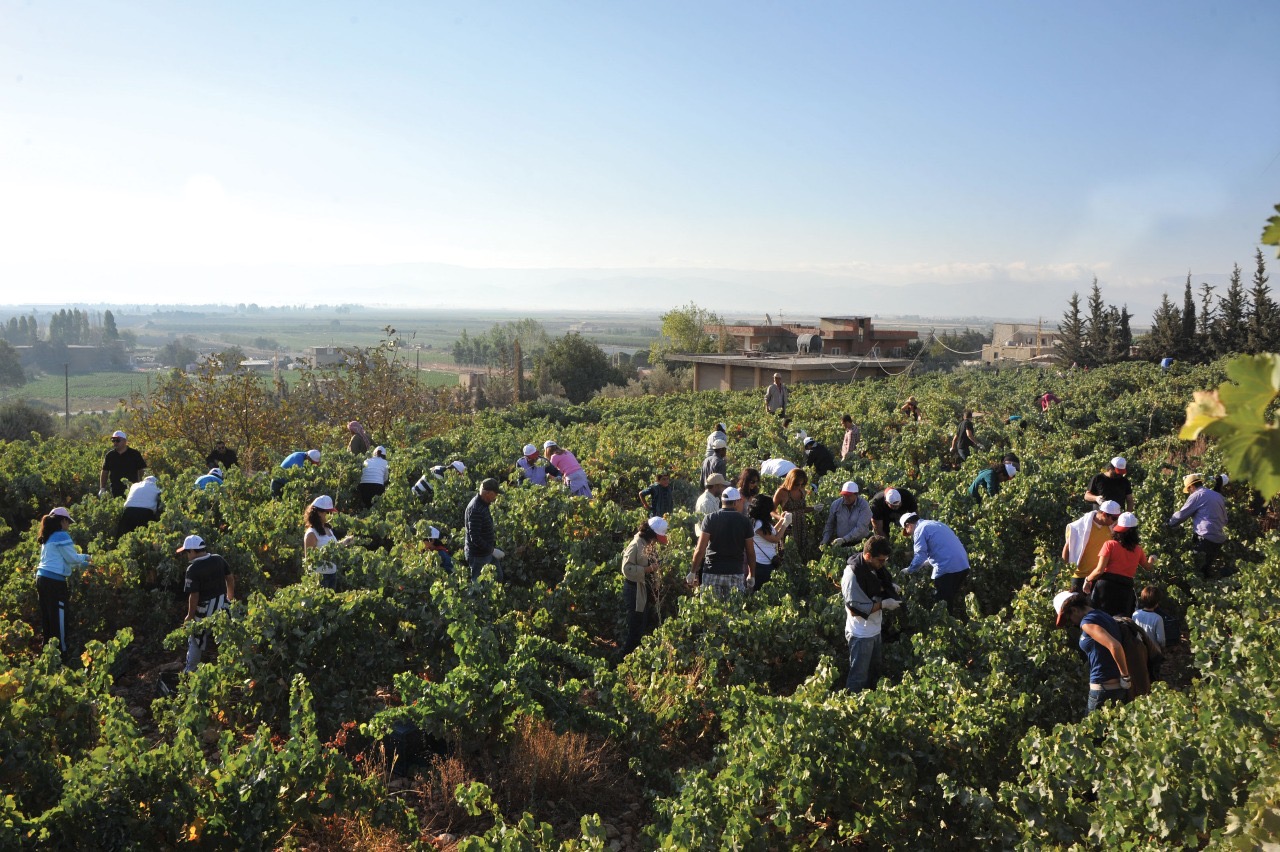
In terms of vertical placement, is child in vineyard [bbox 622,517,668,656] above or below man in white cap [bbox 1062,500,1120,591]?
below

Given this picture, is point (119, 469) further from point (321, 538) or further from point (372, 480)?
point (321, 538)

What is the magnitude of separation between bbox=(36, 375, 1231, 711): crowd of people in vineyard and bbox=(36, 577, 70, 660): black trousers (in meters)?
0.01

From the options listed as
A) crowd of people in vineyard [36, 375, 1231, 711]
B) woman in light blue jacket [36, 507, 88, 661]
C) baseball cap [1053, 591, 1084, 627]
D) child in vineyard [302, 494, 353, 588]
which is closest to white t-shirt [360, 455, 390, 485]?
crowd of people in vineyard [36, 375, 1231, 711]

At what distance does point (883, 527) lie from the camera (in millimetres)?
7727

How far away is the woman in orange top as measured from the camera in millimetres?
6328

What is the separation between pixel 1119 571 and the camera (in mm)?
6387

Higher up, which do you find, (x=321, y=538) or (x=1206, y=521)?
(x=1206, y=521)

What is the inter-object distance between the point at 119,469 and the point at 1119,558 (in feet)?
40.7

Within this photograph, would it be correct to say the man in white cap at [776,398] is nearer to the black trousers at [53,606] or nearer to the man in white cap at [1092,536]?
the man in white cap at [1092,536]

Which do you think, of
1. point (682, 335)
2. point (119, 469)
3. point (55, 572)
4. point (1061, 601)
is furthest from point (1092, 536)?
point (682, 335)

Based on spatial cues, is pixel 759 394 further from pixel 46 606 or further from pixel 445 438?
pixel 46 606

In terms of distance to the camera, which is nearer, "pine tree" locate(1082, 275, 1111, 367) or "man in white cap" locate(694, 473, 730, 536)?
"man in white cap" locate(694, 473, 730, 536)

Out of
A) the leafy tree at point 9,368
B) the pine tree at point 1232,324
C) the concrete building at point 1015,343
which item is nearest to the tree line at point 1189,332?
the pine tree at point 1232,324

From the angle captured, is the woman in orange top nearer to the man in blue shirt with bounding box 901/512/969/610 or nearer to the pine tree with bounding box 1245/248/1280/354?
the man in blue shirt with bounding box 901/512/969/610
